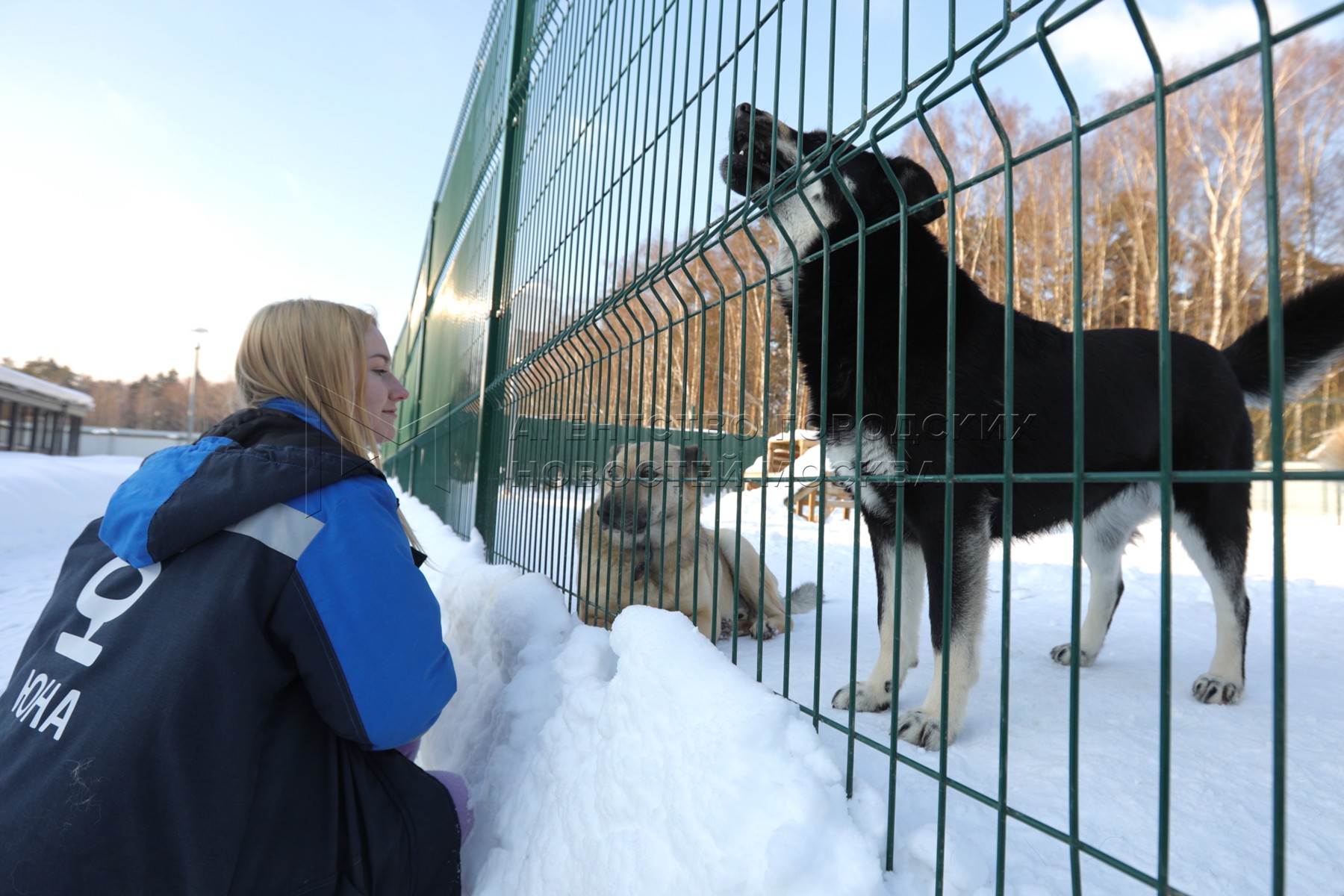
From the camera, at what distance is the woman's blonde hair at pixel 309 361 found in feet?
5.90

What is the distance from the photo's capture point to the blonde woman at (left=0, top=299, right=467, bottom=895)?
49.2 inches

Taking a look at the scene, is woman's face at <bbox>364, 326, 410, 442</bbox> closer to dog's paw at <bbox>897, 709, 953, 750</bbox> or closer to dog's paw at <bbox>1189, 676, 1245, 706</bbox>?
dog's paw at <bbox>897, 709, 953, 750</bbox>

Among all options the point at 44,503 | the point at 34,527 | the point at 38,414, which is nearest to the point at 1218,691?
the point at 34,527

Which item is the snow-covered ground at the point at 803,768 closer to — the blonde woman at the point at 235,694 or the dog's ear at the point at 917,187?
the blonde woman at the point at 235,694

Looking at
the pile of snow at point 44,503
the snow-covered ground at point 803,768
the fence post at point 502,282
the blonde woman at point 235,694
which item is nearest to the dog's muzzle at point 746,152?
the snow-covered ground at point 803,768

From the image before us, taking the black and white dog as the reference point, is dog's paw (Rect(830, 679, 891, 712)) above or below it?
below

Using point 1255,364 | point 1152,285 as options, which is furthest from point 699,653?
point 1152,285

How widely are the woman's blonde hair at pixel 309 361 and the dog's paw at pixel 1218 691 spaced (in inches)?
93.7

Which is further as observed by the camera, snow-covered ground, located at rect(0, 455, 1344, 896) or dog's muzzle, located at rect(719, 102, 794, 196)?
dog's muzzle, located at rect(719, 102, 794, 196)

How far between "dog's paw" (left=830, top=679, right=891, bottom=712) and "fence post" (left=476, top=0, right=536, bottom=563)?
2853 millimetres

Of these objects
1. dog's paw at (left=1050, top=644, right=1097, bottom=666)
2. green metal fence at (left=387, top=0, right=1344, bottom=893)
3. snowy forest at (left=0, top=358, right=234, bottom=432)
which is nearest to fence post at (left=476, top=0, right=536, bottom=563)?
green metal fence at (left=387, top=0, right=1344, bottom=893)

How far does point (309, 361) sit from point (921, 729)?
1783 millimetres

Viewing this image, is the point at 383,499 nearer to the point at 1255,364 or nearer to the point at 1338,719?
the point at 1338,719

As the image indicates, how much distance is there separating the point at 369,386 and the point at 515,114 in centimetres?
339
